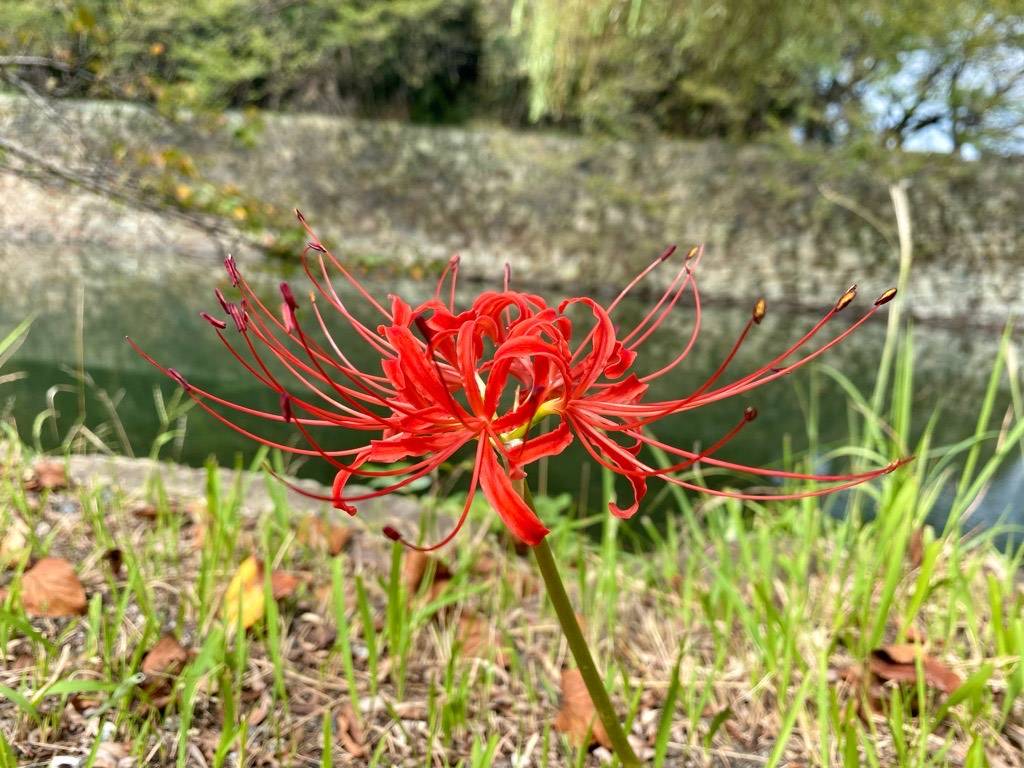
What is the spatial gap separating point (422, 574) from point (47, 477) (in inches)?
33.9

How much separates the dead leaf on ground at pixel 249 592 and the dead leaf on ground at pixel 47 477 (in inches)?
22.9

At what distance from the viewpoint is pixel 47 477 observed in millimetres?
1423

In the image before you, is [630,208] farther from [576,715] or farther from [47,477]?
[576,715]

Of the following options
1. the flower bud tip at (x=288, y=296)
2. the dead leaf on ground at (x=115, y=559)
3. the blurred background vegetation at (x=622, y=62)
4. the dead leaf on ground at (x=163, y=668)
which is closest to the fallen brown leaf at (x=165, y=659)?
the dead leaf on ground at (x=163, y=668)

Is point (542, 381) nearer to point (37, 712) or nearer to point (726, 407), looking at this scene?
point (37, 712)

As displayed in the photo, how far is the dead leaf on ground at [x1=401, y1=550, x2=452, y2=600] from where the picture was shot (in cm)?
118

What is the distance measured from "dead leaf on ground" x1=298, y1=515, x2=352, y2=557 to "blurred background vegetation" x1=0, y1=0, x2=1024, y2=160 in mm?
1579

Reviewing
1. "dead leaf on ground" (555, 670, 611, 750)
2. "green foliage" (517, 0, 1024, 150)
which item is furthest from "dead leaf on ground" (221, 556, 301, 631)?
"green foliage" (517, 0, 1024, 150)

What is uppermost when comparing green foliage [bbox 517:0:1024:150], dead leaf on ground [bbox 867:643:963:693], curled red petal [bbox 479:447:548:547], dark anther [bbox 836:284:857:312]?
green foliage [bbox 517:0:1024:150]

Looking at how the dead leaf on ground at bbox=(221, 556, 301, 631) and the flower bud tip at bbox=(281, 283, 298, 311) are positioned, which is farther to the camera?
the dead leaf on ground at bbox=(221, 556, 301, 631)

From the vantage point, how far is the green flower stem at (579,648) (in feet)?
1.78

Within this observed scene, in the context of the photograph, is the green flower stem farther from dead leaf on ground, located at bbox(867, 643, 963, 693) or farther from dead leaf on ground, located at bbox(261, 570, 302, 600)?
dead leaf on ground, located at bbox(261, 570, 302, 600)

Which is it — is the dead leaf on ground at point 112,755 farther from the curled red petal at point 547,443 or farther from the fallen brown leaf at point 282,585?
the curled red petal at point 547,443

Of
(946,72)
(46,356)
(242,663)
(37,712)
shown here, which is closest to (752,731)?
(242,663)
